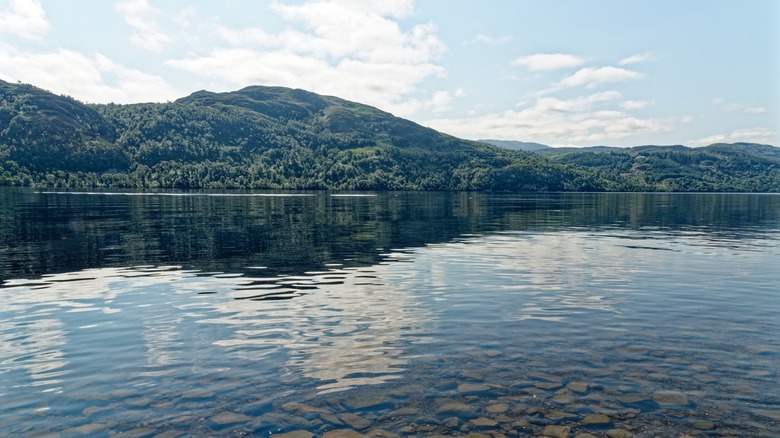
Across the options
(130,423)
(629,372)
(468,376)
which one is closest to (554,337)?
(629,372)

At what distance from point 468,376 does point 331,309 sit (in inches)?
480

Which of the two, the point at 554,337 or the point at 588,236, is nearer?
the point at 554,337

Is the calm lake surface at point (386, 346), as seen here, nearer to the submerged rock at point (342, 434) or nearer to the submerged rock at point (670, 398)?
the submerged rock at point (670, 398)

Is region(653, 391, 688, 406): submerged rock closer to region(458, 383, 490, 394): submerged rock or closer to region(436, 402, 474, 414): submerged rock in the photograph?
region(458, 383, 490, 394): submerged rock

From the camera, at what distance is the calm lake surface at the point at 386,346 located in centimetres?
1523

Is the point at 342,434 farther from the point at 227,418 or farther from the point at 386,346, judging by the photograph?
the point at 386,346

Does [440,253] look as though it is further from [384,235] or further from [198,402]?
[198,402]

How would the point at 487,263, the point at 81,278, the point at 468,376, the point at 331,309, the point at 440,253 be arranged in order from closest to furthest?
the point at 468,376
the point at 331,309
the point at 81,278
the point at 487,263
the point at 440,253

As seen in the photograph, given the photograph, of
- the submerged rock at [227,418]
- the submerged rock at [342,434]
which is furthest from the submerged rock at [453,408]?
the submerged rock at [227,418]

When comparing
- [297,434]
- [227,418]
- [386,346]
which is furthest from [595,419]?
[227,418]

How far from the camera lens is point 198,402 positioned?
1622 centimetres

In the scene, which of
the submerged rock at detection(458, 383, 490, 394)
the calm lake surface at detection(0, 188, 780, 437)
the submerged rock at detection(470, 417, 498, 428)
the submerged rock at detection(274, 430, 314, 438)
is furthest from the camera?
the submerged rock at detection(458, 383, 490, 394)

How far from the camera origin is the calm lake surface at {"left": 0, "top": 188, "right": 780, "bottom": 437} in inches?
600

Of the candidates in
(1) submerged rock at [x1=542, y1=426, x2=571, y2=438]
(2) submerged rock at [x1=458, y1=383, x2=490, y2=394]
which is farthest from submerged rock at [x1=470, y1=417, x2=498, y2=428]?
(2) submerged rock at [x1=458, y1=383, x2=490, y2=394]
